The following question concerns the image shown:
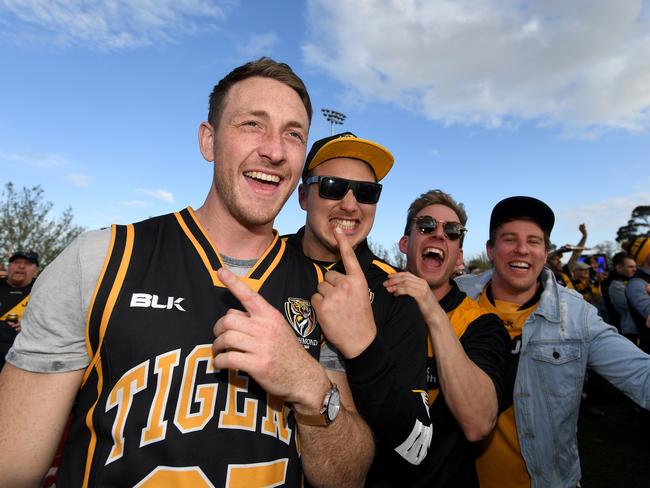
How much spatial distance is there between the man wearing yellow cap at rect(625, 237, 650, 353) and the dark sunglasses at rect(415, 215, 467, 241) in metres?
3.89

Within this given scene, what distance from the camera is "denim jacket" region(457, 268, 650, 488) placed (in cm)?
289

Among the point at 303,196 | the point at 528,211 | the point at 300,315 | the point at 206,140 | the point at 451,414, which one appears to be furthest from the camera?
the point at 528,211

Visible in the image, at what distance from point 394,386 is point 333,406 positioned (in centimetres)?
33

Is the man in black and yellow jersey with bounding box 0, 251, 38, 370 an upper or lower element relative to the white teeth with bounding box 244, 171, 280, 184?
lower

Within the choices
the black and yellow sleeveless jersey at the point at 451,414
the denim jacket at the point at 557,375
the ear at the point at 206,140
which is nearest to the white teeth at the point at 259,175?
the ear at the point at 206,140

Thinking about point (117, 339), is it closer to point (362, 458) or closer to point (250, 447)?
point (250, 447)

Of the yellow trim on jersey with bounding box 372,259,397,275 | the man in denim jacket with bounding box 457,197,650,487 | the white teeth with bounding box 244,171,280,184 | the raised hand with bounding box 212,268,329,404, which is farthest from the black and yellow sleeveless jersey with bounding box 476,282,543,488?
the white teeth with bounding box 244,171,280,184

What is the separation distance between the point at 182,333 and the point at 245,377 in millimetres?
326

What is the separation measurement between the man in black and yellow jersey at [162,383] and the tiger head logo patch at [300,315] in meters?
0.29

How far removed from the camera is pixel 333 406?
165 centimetres

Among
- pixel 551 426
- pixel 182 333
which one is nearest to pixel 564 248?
pixel 551 426

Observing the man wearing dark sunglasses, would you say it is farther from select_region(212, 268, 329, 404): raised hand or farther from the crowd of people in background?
select_region(212, 268, 329, 404): raised hand

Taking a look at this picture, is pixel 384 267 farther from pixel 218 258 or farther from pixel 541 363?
pixel 541 363

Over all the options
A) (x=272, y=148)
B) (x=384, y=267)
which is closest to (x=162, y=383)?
(x=272, y=148)
